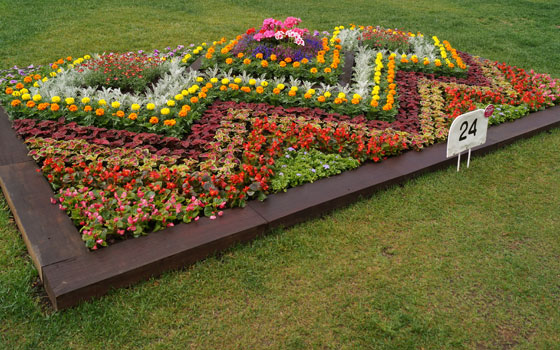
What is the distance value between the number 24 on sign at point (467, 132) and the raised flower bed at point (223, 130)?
1.02ft

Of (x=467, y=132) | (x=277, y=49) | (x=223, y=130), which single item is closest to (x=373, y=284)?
(x=467, y=132)

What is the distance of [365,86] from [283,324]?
3730 millimetres

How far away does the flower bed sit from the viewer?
3705 millimetres

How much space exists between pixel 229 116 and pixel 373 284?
2507 millimetres

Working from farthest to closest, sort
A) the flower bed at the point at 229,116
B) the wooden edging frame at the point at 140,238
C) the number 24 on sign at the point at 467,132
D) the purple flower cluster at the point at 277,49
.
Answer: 1. the purple flower cluster at the point at 277,49
2. the number 24 on sign at the point at 467,132
3. the flower bed at the point at 229,116
4. the wooden edging frame at the point at 140,238

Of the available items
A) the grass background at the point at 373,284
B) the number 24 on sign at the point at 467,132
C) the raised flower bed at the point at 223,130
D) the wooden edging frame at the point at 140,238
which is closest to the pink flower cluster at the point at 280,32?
the raised flower bed at the point at 223,130

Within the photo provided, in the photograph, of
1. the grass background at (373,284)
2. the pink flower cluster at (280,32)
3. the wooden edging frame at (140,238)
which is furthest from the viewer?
the pink flower cluster at (280,32)

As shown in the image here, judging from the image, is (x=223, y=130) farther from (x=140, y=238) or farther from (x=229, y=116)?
(x=140, y=238)

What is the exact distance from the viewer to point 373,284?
10.5 ft

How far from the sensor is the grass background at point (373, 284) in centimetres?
281

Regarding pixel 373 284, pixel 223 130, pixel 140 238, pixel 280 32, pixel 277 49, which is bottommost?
pixel 373 284

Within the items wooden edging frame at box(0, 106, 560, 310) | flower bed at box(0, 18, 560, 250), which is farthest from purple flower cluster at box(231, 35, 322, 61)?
wooden edging frame at box(0, 106, 560, 310)

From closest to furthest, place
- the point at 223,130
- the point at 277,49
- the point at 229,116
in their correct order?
the point at 223,130 → the point at 229,116 → the point at 277,49

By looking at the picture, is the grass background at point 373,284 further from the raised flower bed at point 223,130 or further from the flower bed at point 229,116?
the flower bed at point 229,116
